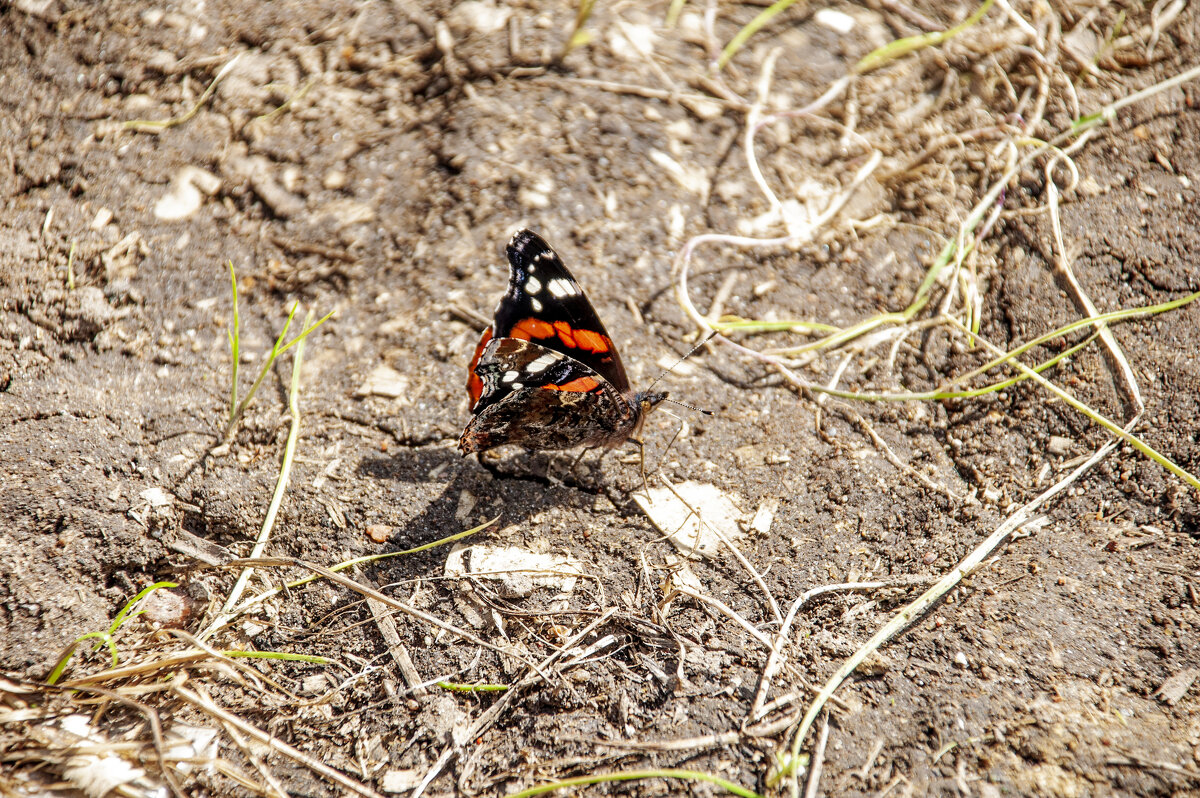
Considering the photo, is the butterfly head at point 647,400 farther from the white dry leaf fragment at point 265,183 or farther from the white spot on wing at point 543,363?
the white dry leaf fragment at point 265,183

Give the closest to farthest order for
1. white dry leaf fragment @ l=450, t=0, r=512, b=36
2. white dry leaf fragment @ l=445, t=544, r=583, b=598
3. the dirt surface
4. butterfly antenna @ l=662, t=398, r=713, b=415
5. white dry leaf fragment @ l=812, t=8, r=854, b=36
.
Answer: the dirt surface → white dry leaf fragment @ l=445, t=544, r=583, b=598 → butterfly antenna @ l=662, t=398, r=713, b=415 → white dry leaf fragment @ l=450, t=0, r=512, b=36 → white dry leaf fragment @ l=812, t=8, r=854, b=36

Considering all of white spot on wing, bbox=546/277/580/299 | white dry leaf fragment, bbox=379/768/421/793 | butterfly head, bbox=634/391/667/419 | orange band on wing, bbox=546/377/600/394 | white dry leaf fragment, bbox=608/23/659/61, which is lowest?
white dry leaf fragment, bbox=379/768/421/793

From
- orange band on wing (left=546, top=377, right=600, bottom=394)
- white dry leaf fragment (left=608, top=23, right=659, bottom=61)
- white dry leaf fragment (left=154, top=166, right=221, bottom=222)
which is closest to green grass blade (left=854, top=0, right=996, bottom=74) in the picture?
white dry leaf fragment (left=608, top=23, right=659, bottom=61)

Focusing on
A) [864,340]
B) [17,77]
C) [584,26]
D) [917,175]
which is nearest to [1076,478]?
[864,340]

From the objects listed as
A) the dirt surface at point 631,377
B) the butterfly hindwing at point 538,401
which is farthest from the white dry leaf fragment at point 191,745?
the butterfly hindwing at point 538,401

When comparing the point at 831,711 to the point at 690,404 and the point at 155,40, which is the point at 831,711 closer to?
the point at 690,404

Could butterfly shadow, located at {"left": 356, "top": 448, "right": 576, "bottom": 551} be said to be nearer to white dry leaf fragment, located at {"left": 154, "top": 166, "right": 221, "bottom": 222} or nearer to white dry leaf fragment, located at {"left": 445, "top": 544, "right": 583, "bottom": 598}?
white dry leaf fragment, located at {"left": 445, "top": 544, "right": 583, "bottom": 598}
